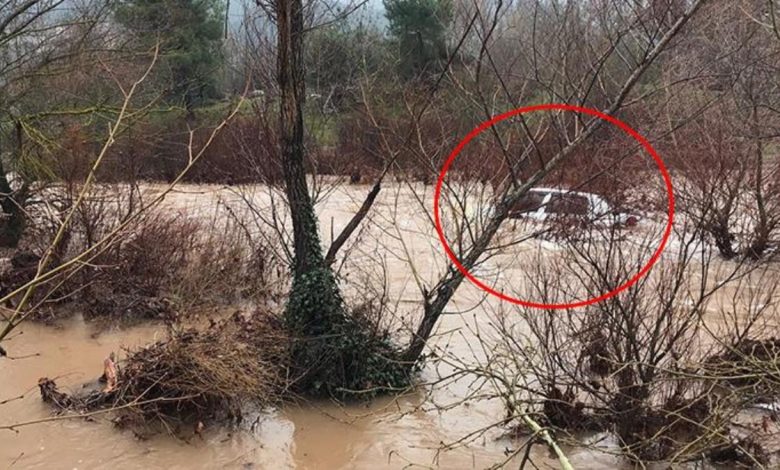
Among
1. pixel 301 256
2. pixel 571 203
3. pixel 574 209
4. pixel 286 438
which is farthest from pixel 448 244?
pixel 571 203

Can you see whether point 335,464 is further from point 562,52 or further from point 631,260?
point 562,52

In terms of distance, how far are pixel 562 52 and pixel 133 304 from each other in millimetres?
6209

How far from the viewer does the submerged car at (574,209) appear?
7.14 m

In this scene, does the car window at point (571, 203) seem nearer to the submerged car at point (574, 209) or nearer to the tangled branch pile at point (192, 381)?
the submerged car at point (574, 209)

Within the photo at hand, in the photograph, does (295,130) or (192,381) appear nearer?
(192,381)

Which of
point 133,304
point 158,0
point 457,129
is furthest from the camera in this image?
point 158,0

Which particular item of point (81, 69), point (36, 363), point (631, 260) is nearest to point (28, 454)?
point (36, 363)

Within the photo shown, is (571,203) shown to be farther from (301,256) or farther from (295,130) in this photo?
(295,130)

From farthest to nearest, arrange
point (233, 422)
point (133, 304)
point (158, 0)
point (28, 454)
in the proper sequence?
point (158, 0)
point (133, 304)
point (233, 422)
point (28, 454)

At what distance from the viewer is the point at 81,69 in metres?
11.6

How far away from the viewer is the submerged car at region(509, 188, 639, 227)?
7137mm

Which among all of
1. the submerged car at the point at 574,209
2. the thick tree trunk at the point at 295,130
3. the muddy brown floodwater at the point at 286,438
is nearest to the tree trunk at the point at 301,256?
the thick tree trunk at the point at 295,130

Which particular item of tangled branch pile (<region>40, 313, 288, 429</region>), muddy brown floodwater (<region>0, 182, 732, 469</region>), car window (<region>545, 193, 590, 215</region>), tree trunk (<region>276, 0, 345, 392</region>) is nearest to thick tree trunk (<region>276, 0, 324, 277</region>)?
tree trunk (<region>276, 0, 345, 392</region>)

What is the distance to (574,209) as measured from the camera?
8859 mm
